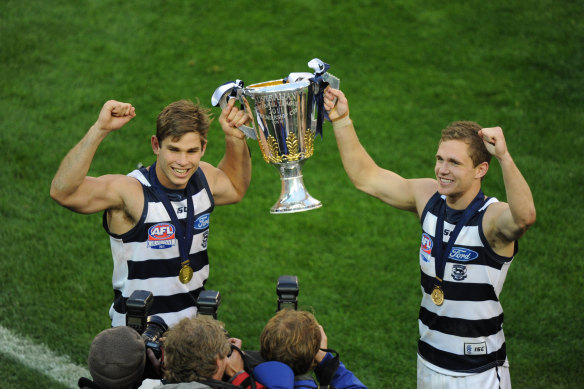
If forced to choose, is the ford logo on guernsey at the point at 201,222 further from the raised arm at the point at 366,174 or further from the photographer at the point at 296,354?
the photographer at the point at 296,354

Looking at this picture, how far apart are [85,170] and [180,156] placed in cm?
43

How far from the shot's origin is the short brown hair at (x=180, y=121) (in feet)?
11.4

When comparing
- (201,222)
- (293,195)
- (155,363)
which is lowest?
(155,363)

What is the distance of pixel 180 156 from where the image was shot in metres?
3.46

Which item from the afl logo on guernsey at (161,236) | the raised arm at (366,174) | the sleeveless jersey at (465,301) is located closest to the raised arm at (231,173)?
the afl logo on guernsey at (161,236)

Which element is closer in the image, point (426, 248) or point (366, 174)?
point (426, 248)

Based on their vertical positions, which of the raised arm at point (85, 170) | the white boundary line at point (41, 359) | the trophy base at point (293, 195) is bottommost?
the white boundary line at point (41, 359)

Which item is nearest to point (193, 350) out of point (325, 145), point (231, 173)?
point (231, 173)

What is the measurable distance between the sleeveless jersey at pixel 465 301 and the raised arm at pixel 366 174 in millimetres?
121

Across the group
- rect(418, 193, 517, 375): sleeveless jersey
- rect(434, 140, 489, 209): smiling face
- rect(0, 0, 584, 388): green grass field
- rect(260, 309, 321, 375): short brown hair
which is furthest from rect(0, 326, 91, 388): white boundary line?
rect(434, 140, 489, 209): smiling face

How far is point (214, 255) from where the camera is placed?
607cm

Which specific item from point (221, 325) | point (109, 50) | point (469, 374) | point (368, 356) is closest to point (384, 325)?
point (368, 356)

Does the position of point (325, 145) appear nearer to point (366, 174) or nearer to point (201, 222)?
point (366, 174)

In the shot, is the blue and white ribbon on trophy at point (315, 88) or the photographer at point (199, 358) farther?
the blue and white ribbon on trophy at point (315, 88)
